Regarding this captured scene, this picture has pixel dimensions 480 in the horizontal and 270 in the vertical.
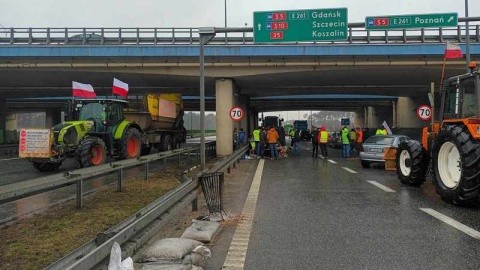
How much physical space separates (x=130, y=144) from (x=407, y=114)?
105 feet

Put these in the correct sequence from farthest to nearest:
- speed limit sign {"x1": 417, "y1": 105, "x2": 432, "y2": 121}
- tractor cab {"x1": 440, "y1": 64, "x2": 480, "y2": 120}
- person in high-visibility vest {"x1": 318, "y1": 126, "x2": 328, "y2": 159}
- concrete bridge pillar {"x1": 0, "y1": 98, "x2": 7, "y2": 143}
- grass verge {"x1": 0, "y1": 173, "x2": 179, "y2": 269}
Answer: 1. concrete bridge pillar {"x1": 0, "y1": 98, "x2": 7, "y2": 143}
2. person in high-visibility vest {"x1": 318, "y1": 126, "x2": 328, "y2": 159}
3. speed limit sign {"x1": 417, "y1": 105, "x2": 432, "y2": 121}
4. tractor cab {"x1": 440, "y1": 64, "x2": 480, "y2": 120}
5. grass verge {"x1": 0, "y1": 173, "x2": 179, "y2": 269}

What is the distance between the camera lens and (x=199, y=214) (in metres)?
8.16

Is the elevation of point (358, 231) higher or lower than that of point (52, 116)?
lower

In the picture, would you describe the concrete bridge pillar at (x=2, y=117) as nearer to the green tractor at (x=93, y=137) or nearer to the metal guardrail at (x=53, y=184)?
the green tractor at (x=93, y=137)

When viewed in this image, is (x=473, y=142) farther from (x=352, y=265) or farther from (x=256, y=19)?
(x=256, y=19)

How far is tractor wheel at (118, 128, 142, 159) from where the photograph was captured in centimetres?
1788

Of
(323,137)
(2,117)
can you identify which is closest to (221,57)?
(323,137)

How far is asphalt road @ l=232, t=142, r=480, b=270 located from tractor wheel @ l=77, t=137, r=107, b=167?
6.85 metres

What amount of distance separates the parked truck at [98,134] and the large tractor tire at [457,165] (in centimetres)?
1106

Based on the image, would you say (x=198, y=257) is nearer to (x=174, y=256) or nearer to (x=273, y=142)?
(x=174, y=256)

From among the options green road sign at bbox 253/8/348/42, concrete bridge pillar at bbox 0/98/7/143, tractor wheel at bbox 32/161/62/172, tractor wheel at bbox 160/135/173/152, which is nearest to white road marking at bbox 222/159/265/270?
tractor wheel at bbox 32/161/62/172

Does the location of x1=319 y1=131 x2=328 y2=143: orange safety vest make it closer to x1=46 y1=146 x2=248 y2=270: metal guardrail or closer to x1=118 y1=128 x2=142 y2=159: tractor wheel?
x1=118 y1=128 x2=142 y2=159: tractor wheel

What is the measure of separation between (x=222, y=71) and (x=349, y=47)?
23.4 feet

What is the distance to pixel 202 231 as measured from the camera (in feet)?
20.9
